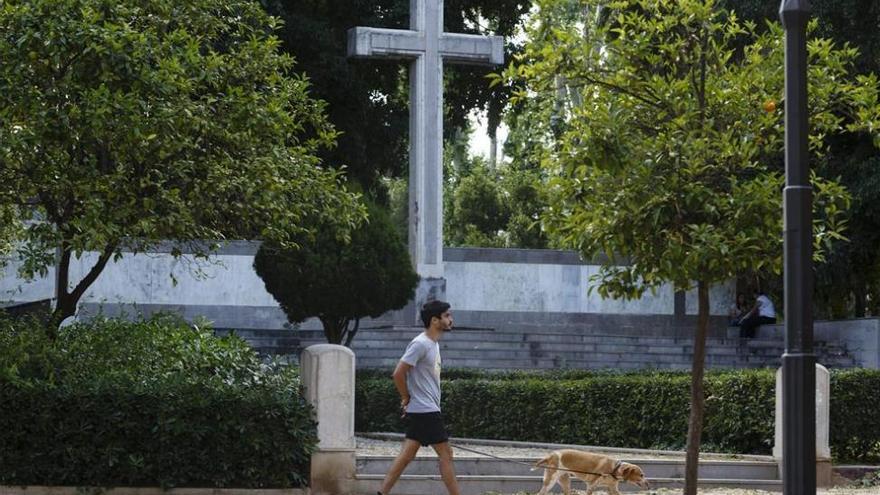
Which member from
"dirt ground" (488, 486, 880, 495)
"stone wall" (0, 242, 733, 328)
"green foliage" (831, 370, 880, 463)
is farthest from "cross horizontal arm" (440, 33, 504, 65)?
"dirt ground" (488, 486, 880, 495)

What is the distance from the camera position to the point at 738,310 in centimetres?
3419

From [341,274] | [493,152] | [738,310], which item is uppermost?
[493,152]

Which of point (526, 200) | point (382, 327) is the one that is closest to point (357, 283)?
point (382, 327)

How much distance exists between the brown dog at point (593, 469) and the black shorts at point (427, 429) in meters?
1.33

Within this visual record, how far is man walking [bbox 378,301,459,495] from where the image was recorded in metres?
12.7

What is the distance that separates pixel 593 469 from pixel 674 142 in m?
3.11

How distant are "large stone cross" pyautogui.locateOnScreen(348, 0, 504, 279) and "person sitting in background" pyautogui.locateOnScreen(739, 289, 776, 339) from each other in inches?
285

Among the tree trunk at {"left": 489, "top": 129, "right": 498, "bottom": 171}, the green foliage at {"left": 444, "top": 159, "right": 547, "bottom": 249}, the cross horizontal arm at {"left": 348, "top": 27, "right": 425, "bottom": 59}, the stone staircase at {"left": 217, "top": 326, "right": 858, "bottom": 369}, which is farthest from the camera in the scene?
the tree trunk at {"left": 489, "top": 129, "right": 498, "bottom": 171}

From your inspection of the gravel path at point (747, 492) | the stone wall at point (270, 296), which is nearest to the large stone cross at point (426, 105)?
the stone wall at point (270, 296)

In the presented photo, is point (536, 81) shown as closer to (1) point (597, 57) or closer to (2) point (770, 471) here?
(1) point (597, 57)

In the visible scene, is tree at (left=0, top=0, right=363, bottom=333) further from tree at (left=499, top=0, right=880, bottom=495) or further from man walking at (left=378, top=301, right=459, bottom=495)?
tree at (left=499, top=0, right=880, bottom=495)

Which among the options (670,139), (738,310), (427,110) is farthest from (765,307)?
(670,139)

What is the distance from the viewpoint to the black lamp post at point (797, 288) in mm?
9859

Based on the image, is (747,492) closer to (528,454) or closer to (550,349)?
(528,454)
